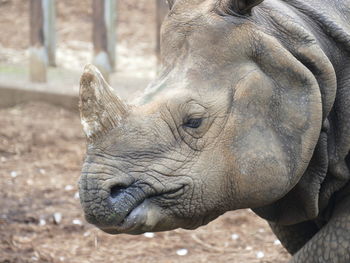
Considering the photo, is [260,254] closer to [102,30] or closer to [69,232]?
[69,232]

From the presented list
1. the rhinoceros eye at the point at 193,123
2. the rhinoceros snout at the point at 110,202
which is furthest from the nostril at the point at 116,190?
the rhinoceros eye at the point at 193,123

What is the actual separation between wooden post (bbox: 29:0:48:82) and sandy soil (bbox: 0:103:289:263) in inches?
55.2

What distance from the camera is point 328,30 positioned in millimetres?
4234

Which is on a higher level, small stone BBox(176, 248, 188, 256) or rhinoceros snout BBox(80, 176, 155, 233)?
rhinoceros snout BBox(80, 176, 155, 233)

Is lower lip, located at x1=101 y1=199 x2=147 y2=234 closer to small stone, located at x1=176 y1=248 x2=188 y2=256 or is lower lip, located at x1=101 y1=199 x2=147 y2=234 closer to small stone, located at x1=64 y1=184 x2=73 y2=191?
small stone, located at x1=176 y1=248 x2=188 y2=256

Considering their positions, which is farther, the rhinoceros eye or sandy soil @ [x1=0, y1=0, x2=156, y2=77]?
sandy soil @ [x1=0, y1=0, x2=156, y2=77]

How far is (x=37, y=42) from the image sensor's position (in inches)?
381

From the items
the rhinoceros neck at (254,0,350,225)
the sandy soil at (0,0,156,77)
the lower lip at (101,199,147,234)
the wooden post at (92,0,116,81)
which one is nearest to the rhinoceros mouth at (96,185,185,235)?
the lower lip at (101,199,147,234)

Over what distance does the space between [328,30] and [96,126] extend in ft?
3.88

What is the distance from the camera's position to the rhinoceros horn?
373cm

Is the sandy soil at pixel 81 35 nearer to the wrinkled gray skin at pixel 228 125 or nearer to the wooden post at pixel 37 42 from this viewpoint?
the wooden post at pixel 37 42

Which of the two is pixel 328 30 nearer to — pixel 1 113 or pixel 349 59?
pixel 349 59

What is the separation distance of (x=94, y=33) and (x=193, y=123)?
5.64 metres

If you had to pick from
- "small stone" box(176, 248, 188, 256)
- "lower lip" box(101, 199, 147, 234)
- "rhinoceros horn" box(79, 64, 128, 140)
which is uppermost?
"rhinoceros horn" box(79, 64, 128, 140)
